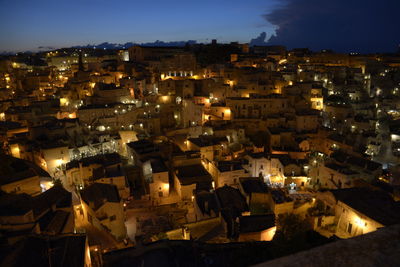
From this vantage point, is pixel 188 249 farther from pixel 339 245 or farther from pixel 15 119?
pixel 15 119

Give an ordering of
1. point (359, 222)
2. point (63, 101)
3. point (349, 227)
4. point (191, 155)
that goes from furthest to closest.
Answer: point (63, 101)
point (191, 155)
point (349, 227)
point (359, 222)

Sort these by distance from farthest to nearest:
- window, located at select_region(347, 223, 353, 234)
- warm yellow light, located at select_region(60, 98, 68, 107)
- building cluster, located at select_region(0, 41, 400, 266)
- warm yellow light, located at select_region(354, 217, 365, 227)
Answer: warm yellow light, located at select_region(60, 98, 68, 107) < window, located at select_region(347, 223, 353, 234) < building cluster, located at select_region(0, 41, 400, 266) < warm yellow light, located at select_region(354, 217, 365, 227)

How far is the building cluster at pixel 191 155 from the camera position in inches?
599

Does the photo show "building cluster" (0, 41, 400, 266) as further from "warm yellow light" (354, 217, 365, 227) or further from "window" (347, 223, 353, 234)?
"warm yellow light" (354, 217, 365, 227)

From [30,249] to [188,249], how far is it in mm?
5636

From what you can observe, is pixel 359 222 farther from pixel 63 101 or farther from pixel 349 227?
pixel 63 101

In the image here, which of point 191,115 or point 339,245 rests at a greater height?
point 339,245

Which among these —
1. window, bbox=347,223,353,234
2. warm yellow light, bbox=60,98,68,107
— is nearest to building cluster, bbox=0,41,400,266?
window, bbox=347,223,353,234

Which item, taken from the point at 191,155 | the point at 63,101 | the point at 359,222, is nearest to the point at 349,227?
the point at 359,222

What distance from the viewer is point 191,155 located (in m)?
23.1

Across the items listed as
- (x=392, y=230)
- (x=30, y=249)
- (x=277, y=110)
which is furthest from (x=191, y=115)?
(x=392, y=230)

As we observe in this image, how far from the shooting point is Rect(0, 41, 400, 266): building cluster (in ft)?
Answer: 50.0

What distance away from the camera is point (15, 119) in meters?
29.1

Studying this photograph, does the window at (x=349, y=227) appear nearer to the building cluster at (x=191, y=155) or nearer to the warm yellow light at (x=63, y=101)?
the building cluster at (x=191, y=155)
